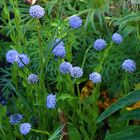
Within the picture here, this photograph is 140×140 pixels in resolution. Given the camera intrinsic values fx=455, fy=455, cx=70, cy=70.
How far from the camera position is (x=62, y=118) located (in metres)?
1.49

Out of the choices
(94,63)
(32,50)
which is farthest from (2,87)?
(94,63)

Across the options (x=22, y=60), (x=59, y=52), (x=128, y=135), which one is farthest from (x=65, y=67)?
(x=128, y=135)

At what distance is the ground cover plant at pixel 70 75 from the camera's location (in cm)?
154

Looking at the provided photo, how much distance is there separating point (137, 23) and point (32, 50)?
469 mm

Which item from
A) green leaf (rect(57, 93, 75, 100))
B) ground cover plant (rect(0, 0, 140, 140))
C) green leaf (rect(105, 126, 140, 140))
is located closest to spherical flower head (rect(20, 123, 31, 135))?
ground cover plant (rect(0, 0, 140, 140))

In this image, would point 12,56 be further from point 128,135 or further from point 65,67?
point 128,135

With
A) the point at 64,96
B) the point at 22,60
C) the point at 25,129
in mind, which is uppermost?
the point at 22,60

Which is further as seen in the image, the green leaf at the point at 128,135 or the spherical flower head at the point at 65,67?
the spherical flower head at the point at 65,67

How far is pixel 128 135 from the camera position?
1221 millimetres

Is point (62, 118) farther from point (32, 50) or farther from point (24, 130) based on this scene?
point (32, 50)

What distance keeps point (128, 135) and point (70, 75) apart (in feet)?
1.32

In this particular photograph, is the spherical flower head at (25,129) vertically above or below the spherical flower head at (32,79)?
below

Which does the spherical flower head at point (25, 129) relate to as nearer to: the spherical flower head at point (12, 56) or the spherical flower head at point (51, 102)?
the spherical flower head at point (51, 102)

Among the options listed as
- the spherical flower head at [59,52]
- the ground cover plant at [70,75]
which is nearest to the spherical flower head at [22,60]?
the ground cover plant at [70,75]
